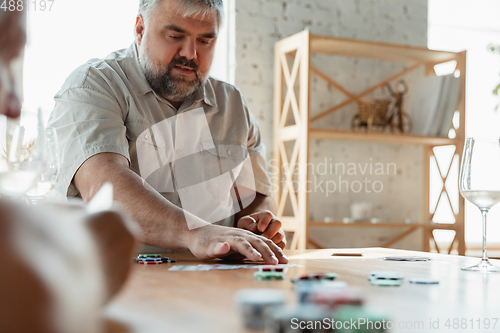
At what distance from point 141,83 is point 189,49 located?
0.20m

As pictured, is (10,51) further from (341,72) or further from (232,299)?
(341,72)

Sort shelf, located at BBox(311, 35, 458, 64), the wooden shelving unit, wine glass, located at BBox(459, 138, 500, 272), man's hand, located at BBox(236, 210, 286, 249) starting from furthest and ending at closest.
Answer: shelf, located at BBox(311, 35, 458, 64) < the wooden shelving unit < man's hand, located at BBox(236, 210, 286, 249) < wine glass, located at BBox(459, 138, 500, 272)

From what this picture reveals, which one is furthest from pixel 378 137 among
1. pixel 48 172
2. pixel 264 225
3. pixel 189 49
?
pixel 48 172

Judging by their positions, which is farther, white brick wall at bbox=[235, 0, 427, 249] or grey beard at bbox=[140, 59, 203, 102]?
white brick wall at bbox=[235, 0, 427, 249]

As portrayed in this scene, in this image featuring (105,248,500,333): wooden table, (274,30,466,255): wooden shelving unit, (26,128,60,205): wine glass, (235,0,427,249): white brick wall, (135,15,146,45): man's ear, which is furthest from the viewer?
(235,0,427,249): white brick wall

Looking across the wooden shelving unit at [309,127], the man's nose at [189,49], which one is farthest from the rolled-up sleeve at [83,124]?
the wooden shelving unit at [309,127]

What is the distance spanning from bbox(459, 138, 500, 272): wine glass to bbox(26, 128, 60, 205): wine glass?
0.67m

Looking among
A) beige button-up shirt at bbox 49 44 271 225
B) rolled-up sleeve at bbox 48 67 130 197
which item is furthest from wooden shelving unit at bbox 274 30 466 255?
rolled-up sleeve at bbox 48 67 130 197

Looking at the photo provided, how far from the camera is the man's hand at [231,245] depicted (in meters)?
0.99

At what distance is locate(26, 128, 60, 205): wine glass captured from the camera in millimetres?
621

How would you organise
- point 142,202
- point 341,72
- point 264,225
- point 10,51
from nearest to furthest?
point 10,51
point 142,202
point 264,225
point 341,72

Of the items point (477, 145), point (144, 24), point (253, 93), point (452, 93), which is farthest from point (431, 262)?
point (452, 93)

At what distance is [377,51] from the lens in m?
3.36

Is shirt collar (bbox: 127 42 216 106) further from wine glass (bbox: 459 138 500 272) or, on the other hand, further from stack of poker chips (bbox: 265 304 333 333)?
stack of poker chips (bbox: 265 304 333 333)
